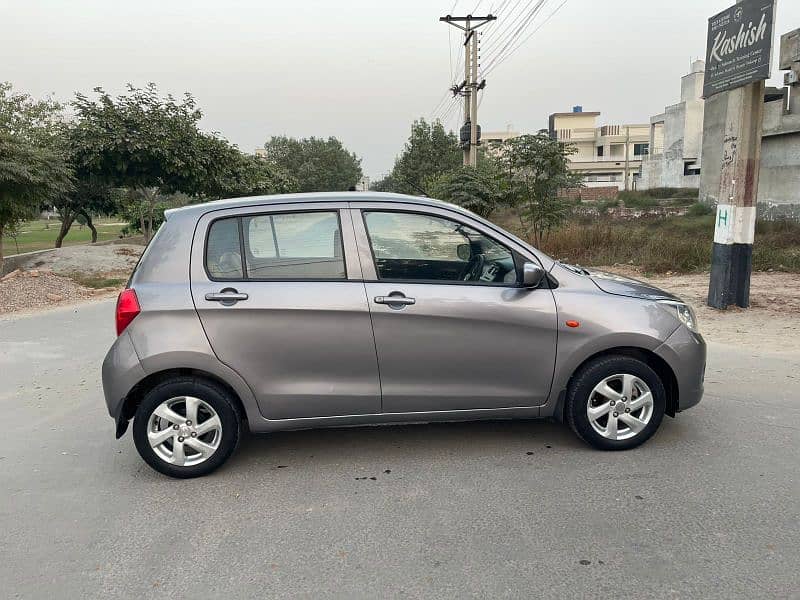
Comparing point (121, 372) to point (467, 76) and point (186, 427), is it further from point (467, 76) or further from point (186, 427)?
point (467, 76)

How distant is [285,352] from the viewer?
388 centimetres

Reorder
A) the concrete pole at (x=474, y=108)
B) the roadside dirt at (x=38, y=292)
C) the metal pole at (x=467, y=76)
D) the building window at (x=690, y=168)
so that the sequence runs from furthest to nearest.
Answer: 1. the building window at (x=690, y=168)
2. the metal pole at (x=467, y=76)
3. the concrete pole at (x=474, y=108)
4. the roadside dirt at (x=38, y=292)

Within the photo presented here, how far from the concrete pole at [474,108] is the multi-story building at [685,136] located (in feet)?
72.8

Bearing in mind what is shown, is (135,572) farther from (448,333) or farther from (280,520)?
(448,333)

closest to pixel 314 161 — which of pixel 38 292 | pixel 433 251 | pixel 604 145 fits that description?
pixel 604 145

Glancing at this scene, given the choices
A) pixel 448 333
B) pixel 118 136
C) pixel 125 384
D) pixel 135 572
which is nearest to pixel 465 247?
pixel 448 333

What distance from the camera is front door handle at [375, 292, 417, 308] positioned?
153 inches

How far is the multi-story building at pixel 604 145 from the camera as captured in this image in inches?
3135

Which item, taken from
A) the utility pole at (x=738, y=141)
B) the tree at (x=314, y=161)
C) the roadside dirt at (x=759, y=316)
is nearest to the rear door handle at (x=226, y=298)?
the roadside dirt at (x=759, y=316)

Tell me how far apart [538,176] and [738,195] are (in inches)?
288

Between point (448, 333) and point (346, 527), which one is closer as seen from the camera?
point (346, 527)

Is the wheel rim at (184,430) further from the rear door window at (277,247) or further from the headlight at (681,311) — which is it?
the headlight at (681,311)

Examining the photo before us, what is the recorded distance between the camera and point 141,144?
60.0ft

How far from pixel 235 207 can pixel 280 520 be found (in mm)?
1935
